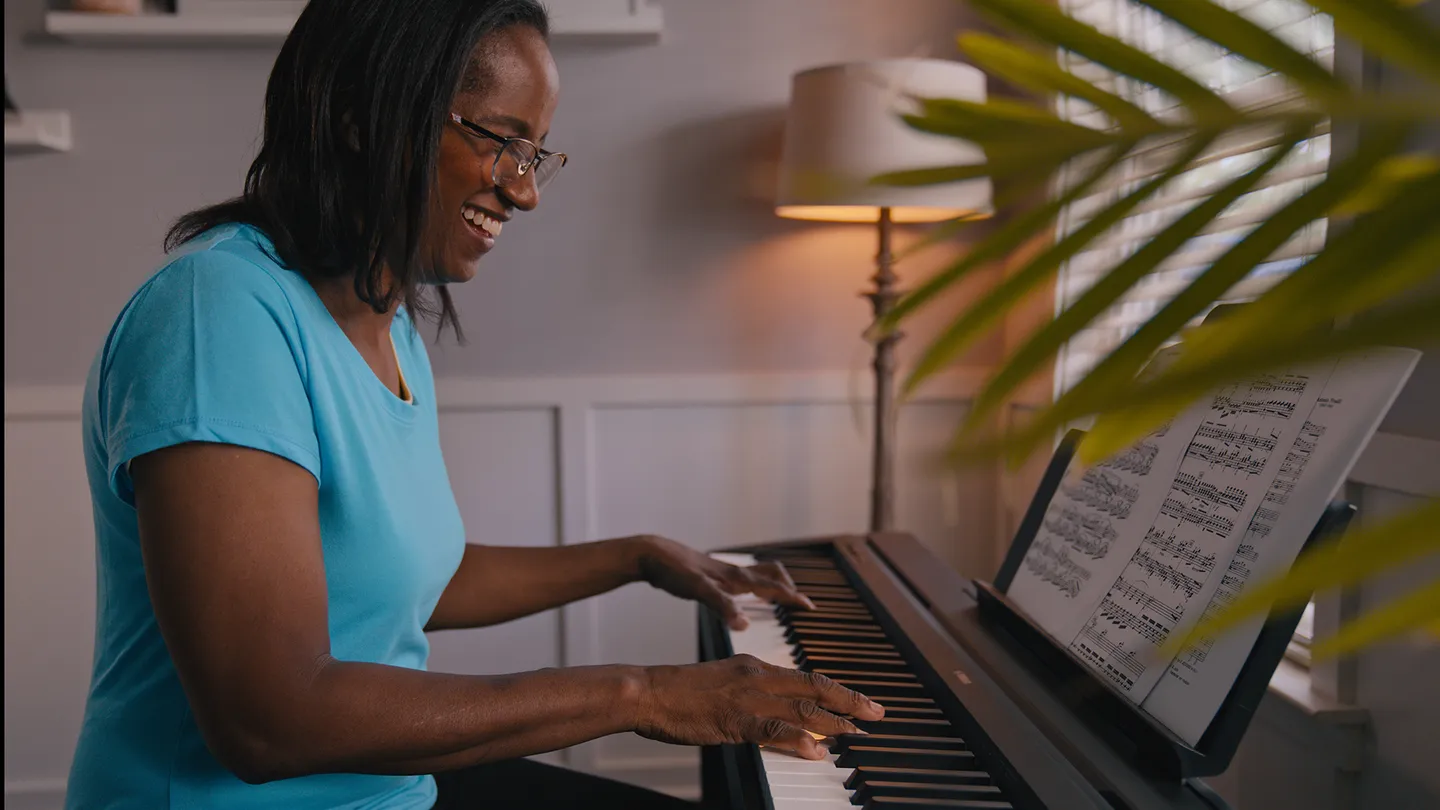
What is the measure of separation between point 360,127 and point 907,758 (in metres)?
0.81

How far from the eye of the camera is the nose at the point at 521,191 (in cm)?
121

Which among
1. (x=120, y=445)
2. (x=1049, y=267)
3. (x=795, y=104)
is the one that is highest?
(x=795, y=104)

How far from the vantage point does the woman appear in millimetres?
891

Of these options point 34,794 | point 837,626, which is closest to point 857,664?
point 837,626

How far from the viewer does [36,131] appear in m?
2.21

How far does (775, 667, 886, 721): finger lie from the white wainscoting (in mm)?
1455

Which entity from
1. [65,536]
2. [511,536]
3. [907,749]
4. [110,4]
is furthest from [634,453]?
[907,749]

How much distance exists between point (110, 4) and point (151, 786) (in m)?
1.81

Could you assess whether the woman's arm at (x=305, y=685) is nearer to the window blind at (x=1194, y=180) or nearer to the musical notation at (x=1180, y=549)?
the musical notation at (x=1180, y=549)

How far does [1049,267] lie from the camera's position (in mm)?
210

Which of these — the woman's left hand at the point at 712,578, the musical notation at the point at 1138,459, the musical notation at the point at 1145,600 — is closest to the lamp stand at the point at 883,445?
the woman's left hand at the point at 712,578

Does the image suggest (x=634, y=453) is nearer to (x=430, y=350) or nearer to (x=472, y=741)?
(x=430, y=350)

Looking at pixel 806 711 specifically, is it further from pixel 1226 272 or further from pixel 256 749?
pixel 1226 272

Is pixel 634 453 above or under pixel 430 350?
under
